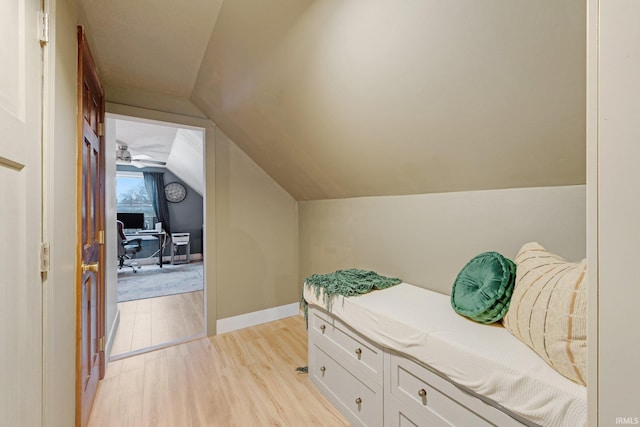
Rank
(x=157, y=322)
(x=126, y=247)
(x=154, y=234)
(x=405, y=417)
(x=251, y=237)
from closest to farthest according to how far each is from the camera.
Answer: (x=405, y=417), (x=251, y=237), (x=157, y=322), (x=126, y=247), (x=154, y=234)

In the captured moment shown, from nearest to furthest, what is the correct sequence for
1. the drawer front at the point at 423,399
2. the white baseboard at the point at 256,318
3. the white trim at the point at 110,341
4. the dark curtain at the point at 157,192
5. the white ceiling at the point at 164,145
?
1. the drawer front at the point at 423,399
2. the white trim at the point at 110,341
3. the white baseboard at the point at 256,318
4. the white ceiling at the point at 164,145
5. the dark curtain at the point at 157,192

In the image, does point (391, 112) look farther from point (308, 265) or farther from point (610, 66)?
point (308, 265)

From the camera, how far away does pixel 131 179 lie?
6789 millimetres

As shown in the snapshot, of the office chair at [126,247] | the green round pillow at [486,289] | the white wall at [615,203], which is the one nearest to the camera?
the white wall at [615,203]

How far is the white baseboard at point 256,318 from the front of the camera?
106 inches

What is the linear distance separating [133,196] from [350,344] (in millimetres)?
7421

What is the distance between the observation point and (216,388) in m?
1.87

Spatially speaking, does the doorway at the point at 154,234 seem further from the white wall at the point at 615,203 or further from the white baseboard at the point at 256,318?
the white wall at the point at 615,203

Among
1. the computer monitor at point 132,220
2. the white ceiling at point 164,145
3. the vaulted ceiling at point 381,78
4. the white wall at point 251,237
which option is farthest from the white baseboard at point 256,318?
the computer monitor at point 132,220

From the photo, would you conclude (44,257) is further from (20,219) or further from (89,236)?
(89,236)

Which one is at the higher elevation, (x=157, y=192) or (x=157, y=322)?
(x=157, y=192)

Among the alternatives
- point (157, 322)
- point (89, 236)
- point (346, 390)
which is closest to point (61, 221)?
point (89, 236)

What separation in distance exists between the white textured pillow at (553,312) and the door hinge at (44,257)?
1.69 meters

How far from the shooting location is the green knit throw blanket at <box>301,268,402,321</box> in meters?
1.69
